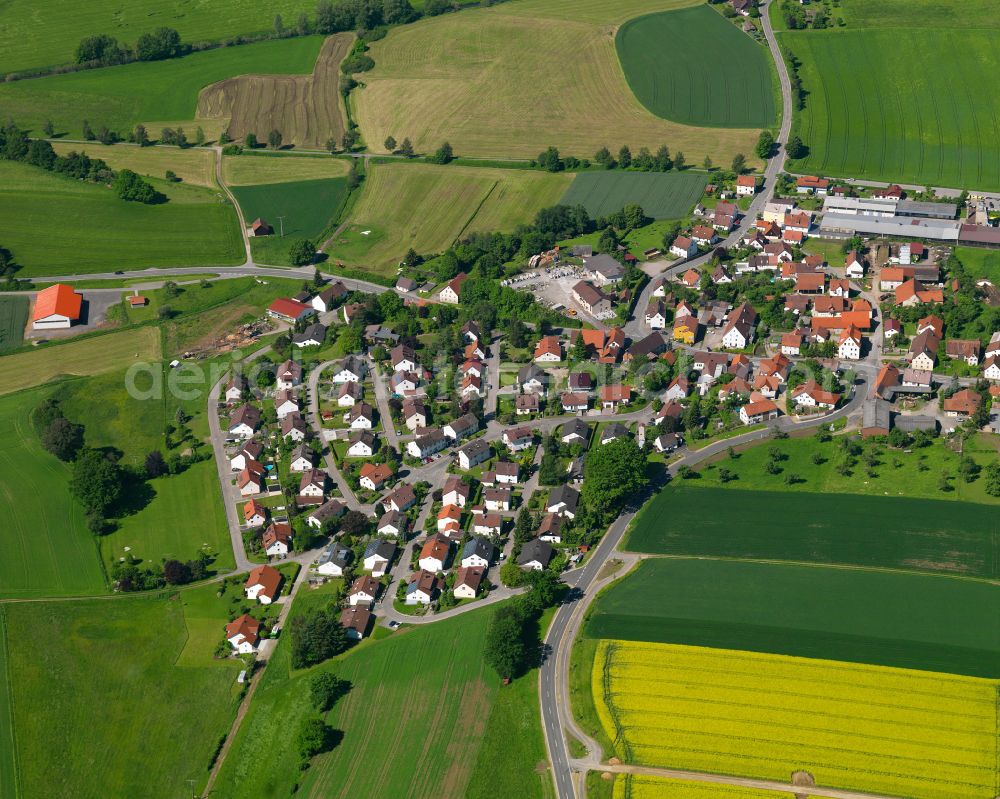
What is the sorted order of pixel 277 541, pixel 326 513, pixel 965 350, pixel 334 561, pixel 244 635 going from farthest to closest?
pixel 965 350 → pixel 326 513 → pixel 277 541 → pixel 334 561 → pixel 244 635

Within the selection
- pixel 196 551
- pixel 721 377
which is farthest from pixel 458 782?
pixel 721 377

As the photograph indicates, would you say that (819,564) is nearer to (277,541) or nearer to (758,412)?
(758,412)

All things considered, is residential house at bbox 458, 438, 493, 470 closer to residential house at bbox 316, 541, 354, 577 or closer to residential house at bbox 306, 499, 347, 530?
residential house at bbox 306, 499, 347, 530

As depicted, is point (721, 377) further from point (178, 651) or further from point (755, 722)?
point (178, 651)

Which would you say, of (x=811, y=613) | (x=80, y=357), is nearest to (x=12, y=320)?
(x=80, y=357)

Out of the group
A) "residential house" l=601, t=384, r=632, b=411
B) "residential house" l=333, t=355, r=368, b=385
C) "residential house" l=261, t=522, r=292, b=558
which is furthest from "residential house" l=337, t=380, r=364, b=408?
"residential house" l=601, t=384, r=632, b=411
